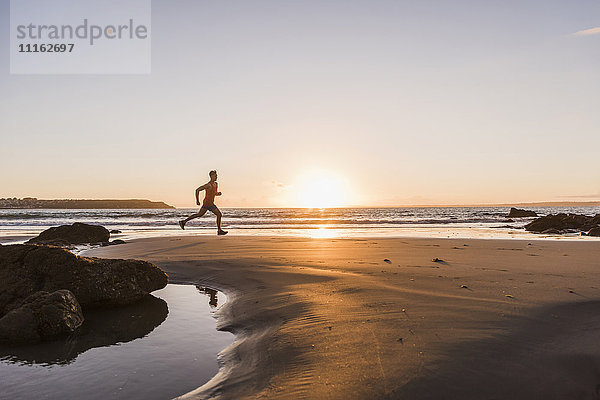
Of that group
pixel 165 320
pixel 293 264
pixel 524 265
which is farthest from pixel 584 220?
pixel 165 320

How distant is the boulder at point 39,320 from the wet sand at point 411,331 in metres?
1.56

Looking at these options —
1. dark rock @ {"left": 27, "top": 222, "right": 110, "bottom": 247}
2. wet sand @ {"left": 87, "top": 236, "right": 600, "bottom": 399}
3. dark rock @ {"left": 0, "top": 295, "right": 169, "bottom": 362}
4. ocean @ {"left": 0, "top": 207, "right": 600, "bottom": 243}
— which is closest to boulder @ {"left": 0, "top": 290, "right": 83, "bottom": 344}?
dark rock @ {"left": 0, "top": 295, "right": 169, "bottom": 362}

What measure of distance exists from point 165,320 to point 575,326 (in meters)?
3.98

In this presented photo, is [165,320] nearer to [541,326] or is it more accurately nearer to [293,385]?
[293,385]

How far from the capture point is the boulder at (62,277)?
4.61 m

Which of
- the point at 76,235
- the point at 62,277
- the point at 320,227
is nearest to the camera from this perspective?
the point at 62,277

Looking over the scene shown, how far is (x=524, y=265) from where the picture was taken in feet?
21.5

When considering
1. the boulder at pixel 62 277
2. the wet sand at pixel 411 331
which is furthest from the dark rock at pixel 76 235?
the boulder at pixel 62 277

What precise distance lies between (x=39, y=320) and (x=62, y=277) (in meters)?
1.11

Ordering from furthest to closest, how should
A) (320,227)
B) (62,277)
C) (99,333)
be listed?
(320,227) < (62,277) < (99,333)

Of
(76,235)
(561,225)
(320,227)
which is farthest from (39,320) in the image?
(561,225)

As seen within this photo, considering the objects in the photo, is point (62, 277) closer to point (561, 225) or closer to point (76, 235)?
point (76, 235)

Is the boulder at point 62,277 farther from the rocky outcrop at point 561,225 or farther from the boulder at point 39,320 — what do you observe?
the rocky outcrop at point 561,225

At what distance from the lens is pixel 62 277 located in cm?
477
